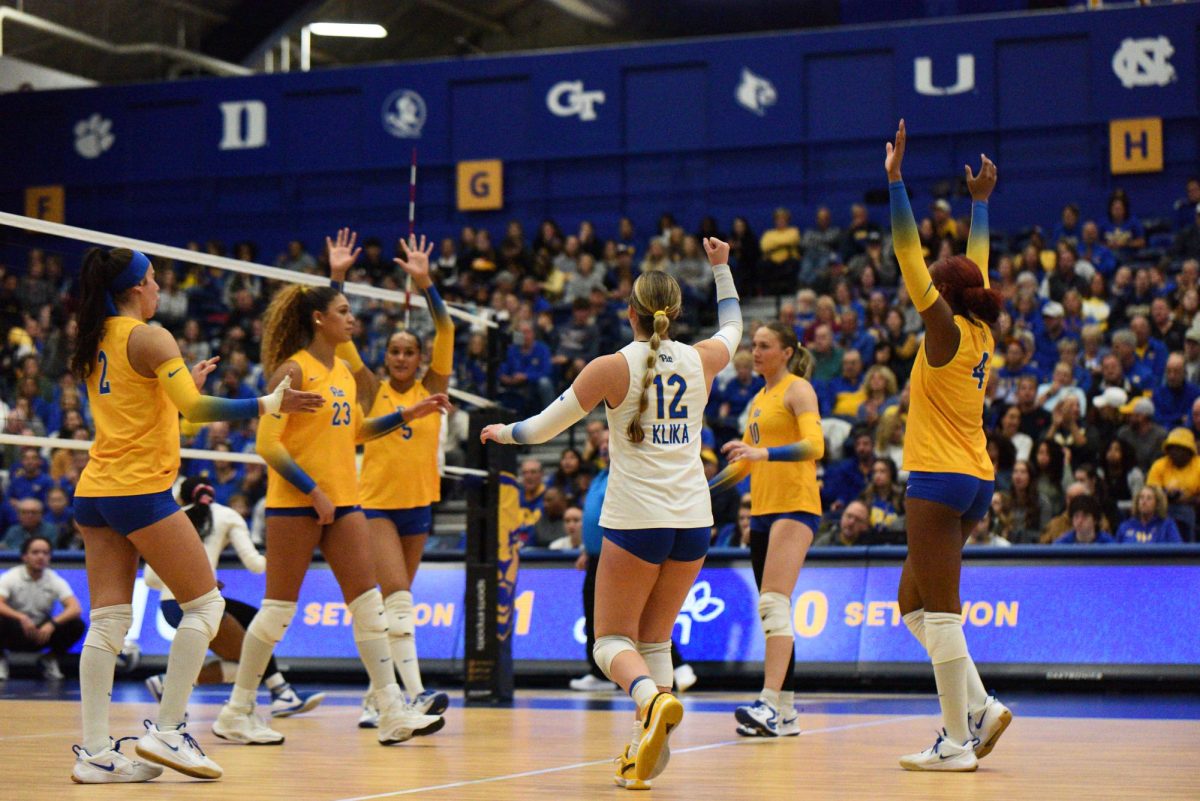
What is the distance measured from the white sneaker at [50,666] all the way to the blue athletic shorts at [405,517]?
6.15 meters

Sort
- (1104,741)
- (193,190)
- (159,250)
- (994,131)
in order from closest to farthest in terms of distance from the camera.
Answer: (1104,741) → (159,250) → (994,131) → (193,190)

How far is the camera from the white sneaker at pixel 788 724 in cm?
778

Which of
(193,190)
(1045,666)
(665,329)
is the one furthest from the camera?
(193,190)

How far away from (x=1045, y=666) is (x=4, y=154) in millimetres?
21209

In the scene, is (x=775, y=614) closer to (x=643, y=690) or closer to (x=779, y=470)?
(x=779, y=470)

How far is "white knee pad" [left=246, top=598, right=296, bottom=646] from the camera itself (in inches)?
287

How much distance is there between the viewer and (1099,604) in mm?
11000

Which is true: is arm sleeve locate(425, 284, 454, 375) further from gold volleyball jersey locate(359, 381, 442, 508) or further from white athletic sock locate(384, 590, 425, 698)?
white athletic sock locate(384, 590, 425, 698)

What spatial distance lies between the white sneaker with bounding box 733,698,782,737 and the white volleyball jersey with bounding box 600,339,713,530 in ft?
6.55

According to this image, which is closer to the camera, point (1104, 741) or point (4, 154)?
point (1104, 741)

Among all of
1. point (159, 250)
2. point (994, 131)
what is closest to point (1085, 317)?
point (994, 131)

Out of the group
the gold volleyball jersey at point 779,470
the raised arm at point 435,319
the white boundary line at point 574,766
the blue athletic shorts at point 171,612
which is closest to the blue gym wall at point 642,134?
the white boundary line at point 574,766

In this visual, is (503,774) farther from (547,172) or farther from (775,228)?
(547,172)

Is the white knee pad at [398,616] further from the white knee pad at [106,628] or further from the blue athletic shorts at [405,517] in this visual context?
the white knee pad at [106,628]
